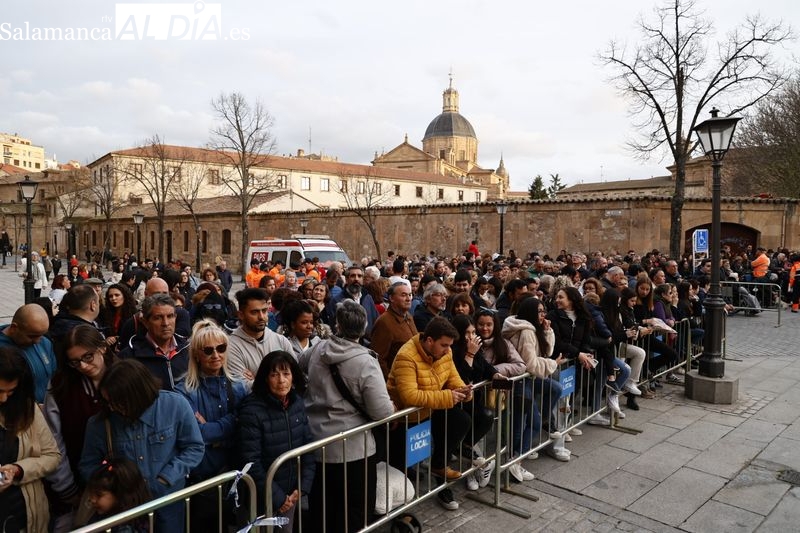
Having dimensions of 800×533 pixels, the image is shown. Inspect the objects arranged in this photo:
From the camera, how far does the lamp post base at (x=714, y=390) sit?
740cm

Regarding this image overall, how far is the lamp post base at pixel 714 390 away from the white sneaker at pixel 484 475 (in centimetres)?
419

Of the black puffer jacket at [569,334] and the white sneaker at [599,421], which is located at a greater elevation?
the black puffer jacket at [569,334]

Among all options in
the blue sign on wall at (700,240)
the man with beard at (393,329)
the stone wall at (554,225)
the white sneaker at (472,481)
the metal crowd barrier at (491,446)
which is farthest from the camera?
the stone wall at (554,225)

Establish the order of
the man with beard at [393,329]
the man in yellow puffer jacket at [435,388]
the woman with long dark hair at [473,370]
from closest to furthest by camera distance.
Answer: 1. the man in yellow puffer jacket at [435,388]
2. the woman with long dark hair at [473,370]
3. the man with beard at [393,329]

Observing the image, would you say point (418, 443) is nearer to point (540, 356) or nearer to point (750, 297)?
point (540, 356)

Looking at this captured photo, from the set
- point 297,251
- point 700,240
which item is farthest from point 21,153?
point 700,240

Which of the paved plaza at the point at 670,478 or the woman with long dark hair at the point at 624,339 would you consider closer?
the paved plaza at the point at 670,478

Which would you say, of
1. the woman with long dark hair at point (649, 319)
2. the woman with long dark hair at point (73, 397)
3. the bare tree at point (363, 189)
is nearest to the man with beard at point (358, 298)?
the woman with long dark hair at point (649, 319)

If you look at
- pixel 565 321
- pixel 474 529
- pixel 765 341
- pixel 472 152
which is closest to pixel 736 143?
pixel 765 341

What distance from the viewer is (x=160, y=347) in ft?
12.9

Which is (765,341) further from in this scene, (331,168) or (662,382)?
(331,168)

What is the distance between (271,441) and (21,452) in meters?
1.28

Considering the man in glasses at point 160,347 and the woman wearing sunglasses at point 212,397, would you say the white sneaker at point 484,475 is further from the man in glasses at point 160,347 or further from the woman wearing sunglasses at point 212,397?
the man in glasses at point 160,347

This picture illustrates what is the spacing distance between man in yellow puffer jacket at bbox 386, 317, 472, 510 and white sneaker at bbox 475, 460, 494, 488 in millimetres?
627
